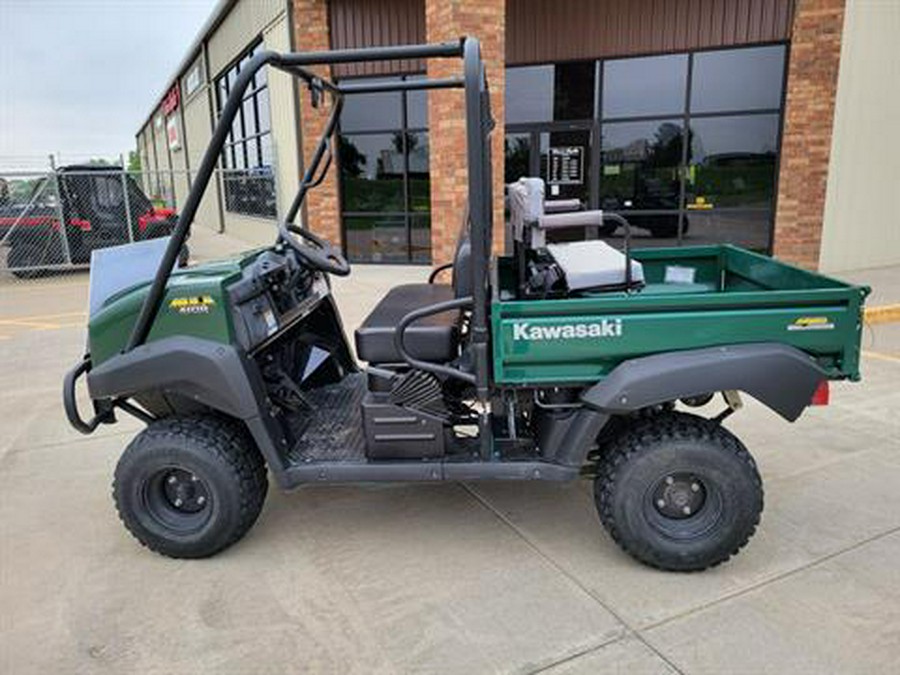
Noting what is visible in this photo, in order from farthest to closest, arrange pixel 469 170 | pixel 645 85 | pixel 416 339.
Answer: pixel 645 85 → pixel 416 339 → pixel 469 170

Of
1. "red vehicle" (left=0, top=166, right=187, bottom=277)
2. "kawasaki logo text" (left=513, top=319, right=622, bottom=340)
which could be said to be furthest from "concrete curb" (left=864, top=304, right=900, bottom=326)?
"red vehicle" (left=0, top=166, right=187, bottom=277)

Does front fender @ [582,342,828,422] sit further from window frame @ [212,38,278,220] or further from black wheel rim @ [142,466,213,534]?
window frame @ [212,38,278,220]

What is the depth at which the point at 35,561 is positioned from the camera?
3037 millimetres

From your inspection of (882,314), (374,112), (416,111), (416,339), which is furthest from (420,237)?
(416,339)

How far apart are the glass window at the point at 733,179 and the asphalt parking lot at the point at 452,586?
6.68 metres

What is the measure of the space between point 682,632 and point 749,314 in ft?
3.86

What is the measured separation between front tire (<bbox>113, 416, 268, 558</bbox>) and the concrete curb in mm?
6519

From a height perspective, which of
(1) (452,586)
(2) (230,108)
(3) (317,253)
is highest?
(2) (230,108)

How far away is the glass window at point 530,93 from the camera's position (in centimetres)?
1023

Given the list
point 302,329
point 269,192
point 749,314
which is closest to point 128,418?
point 302,329

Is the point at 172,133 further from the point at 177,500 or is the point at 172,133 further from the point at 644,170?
the point at 177,500

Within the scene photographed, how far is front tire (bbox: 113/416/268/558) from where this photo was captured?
2.90 metres

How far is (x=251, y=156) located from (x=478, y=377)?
48.7 feet

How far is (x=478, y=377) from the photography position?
2723mm
